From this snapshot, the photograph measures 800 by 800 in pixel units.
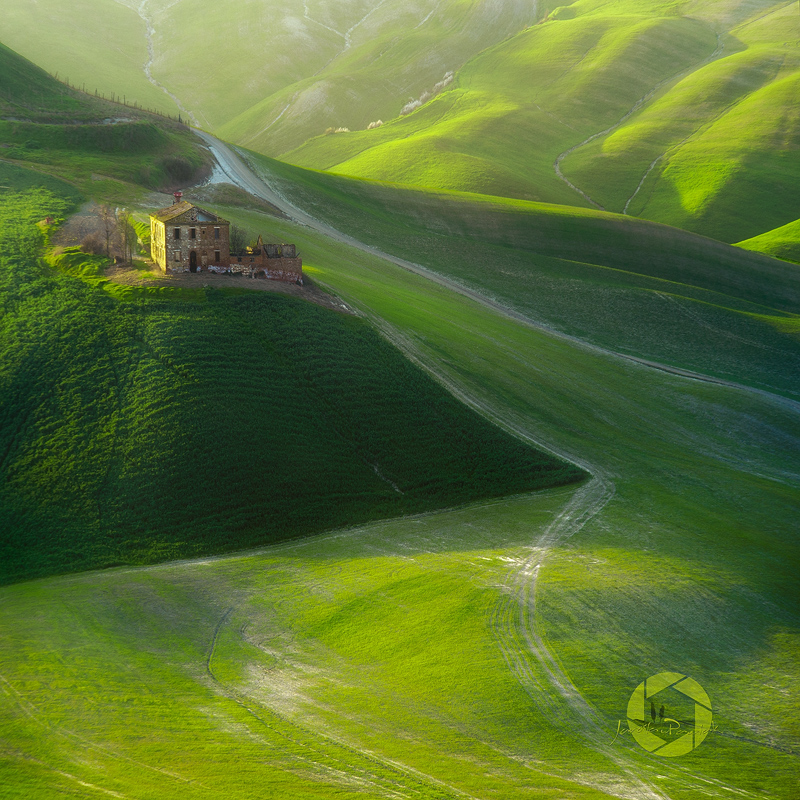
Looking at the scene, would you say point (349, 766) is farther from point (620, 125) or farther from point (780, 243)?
point (620, 125)

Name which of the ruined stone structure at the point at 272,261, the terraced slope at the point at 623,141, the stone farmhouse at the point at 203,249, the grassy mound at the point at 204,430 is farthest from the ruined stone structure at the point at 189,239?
the terraced slope at the point at 623,141

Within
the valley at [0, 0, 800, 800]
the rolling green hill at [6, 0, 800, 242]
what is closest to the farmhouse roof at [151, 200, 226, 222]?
the valley at [0, 0, 800, 800]

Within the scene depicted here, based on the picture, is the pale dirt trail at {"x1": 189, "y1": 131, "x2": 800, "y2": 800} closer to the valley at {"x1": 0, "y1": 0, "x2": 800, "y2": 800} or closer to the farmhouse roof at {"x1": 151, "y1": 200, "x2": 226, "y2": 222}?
the valley at {"x1": 0, "y1": 0, "x2": 800, "y2": 800}

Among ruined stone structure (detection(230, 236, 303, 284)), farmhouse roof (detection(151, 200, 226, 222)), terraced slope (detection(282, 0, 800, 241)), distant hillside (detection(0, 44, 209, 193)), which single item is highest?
terraced slope (detection(282, 0, 800, 241))

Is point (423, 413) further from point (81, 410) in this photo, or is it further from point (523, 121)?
point (523, 121)

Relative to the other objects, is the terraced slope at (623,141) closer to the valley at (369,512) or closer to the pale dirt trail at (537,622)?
the valley at (369,512)

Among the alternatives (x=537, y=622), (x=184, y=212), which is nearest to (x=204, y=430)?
(x=184, y=212)
